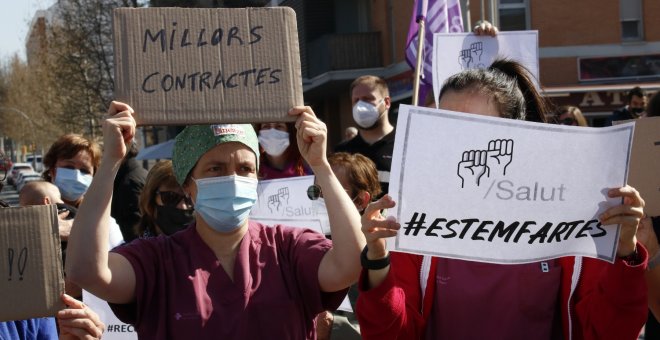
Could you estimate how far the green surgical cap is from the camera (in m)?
3.05

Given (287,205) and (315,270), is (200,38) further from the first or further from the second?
(287,205)

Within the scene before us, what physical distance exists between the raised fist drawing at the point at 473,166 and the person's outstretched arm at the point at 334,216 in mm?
418

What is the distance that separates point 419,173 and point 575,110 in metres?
5.50

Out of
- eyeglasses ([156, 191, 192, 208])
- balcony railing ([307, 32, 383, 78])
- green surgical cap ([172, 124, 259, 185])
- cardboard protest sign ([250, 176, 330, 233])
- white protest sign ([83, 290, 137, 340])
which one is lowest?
white protest sign ([83, 290, 137, 340])

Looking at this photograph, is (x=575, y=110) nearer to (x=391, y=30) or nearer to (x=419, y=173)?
(x=419, y=173)

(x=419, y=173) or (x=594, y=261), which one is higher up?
(x=419, y=173)

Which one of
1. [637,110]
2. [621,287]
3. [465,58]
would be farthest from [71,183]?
[637,110]

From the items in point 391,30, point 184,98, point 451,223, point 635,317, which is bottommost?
point 635,317

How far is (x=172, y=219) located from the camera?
4773mm

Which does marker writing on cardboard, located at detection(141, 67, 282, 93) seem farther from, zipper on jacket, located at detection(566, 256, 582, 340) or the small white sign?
the small white sign

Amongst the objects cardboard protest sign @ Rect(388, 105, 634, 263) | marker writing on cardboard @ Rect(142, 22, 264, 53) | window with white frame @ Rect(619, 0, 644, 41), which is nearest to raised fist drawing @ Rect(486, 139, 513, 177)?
cardboard protest sign @ Rect(388, 105, 634, 263)

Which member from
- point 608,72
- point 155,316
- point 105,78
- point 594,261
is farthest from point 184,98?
point 105,78

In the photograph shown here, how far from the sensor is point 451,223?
2646 mm

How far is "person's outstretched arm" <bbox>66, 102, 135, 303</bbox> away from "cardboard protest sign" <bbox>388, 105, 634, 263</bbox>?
31.7 inches
